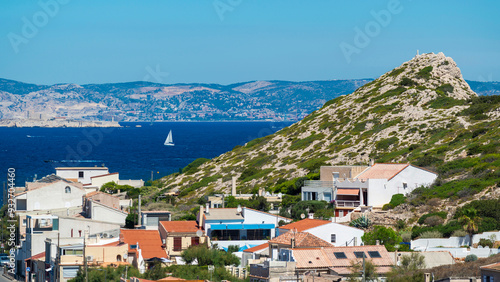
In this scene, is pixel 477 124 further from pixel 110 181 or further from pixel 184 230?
pixel 184 230

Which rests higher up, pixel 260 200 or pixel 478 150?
pixel 478 150

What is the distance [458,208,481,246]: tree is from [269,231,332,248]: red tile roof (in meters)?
10.1

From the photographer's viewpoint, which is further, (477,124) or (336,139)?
(336,139)

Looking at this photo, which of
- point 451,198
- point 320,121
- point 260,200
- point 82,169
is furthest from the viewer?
point 320,121

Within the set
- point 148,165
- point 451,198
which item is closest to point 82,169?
point 451,198

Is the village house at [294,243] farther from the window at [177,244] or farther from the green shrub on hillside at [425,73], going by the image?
the green shrub on hillside at [425,73]

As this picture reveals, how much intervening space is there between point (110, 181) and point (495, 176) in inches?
1692

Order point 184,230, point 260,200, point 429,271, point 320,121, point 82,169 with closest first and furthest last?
1. point 429,271
2. point 184,230
3. point 260,200
4. point 82,169
5. point 320,121

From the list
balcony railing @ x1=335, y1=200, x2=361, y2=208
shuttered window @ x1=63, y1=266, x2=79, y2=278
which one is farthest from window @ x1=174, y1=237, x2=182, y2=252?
balcony railing @ x1=335, y1=200, x2=361, y2=208

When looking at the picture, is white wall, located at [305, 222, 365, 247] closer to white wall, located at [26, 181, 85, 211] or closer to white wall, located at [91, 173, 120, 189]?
white wall, located at [26, 181, 85, 211]

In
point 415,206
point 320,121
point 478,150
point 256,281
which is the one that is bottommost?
point 256,281

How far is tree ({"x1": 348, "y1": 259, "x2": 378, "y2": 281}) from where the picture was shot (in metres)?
37.0

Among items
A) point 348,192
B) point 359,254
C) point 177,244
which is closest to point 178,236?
point 177,244

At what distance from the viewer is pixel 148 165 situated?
171375mm
